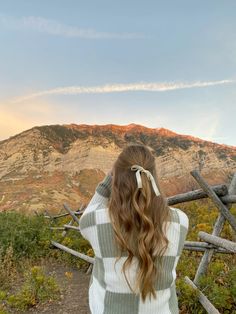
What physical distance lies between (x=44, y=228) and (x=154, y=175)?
829 centimetres

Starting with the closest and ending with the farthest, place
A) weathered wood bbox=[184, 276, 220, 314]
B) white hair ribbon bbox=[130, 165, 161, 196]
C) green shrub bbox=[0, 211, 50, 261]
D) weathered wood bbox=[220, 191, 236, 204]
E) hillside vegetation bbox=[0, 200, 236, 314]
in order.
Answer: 1. white hair ribbon bbox=[130, 165, 161, 196]
2. weathered wood bbox=[184, 276, 220, 314]
3. weathered wood bbox=[220, 191, 236, 204]
4. hillside vegetation bbox=[0, 200, 236, 314]
5. green shrub bbox=[0, 211, 50, 261]

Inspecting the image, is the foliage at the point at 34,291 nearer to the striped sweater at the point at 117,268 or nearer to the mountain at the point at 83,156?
the striped sweater at the point at 117,268

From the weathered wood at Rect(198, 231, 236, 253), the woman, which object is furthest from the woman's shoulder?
the weathered wood at Rect(198, 231, 236, 253)

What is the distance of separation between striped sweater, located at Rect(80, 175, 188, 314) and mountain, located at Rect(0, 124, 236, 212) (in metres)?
31.3

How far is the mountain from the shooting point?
121 ft

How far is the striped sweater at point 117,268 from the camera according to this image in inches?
77.2

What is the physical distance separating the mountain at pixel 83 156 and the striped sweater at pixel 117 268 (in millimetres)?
31322

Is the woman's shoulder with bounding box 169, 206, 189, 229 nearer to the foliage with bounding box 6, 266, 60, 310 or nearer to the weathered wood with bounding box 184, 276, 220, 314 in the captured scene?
the weathered wood with bounding box 184, 276, 220, 314

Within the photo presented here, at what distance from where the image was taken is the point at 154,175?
2.00m

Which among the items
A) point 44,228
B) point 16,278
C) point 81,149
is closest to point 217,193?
point 16,278

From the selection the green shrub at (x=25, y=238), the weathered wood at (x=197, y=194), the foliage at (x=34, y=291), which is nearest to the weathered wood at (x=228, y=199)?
the weathered wood at (x=197, y=194)

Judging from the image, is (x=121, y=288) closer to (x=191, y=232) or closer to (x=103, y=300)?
(x=103, y=300)

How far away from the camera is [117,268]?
6.43 feet

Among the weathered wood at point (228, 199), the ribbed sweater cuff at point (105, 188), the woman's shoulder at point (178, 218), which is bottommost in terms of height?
the weathered wood at point (228, 199)
